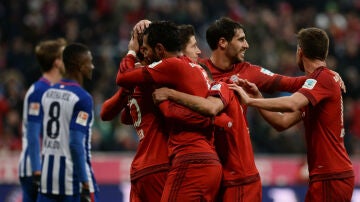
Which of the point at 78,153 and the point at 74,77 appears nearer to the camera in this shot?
the point at 78,153

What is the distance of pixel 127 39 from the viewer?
1689 cm

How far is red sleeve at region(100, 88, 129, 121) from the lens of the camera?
701 cm

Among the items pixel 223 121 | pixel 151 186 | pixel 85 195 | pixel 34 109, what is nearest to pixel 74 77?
pixel 34 109

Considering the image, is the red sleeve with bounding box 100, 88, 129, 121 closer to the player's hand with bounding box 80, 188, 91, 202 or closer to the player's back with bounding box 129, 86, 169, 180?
the player's back with bounding box 129, 86, 169, 180

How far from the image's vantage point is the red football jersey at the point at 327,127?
6.60 meters

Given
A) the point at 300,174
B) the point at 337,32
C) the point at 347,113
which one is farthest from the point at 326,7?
the point at 300,174

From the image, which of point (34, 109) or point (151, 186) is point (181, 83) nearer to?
point (151, 186)

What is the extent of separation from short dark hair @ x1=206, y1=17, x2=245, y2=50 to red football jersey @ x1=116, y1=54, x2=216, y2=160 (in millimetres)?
805

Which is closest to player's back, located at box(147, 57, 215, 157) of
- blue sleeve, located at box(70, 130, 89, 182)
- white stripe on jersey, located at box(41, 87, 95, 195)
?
blue sleeve, located at box(70, 130, 89, 182)

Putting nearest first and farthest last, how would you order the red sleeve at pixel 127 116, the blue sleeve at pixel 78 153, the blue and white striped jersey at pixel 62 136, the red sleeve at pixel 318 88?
the red sleeve at pixel 318 88 < the red sleeve at pixel 127 116 < the blue sleeve at pixel 78 153 < the blue and white striped jersey at pixel 62 136

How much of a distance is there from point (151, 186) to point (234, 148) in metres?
0.71

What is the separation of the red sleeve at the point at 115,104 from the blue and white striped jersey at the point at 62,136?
0.37 meters

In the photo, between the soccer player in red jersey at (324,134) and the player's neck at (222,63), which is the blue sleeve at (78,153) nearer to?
the player's neck at (222,63)

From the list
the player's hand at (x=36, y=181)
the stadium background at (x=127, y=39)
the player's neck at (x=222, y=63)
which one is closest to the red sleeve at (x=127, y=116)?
the player's neck at (x=222, y=63)
